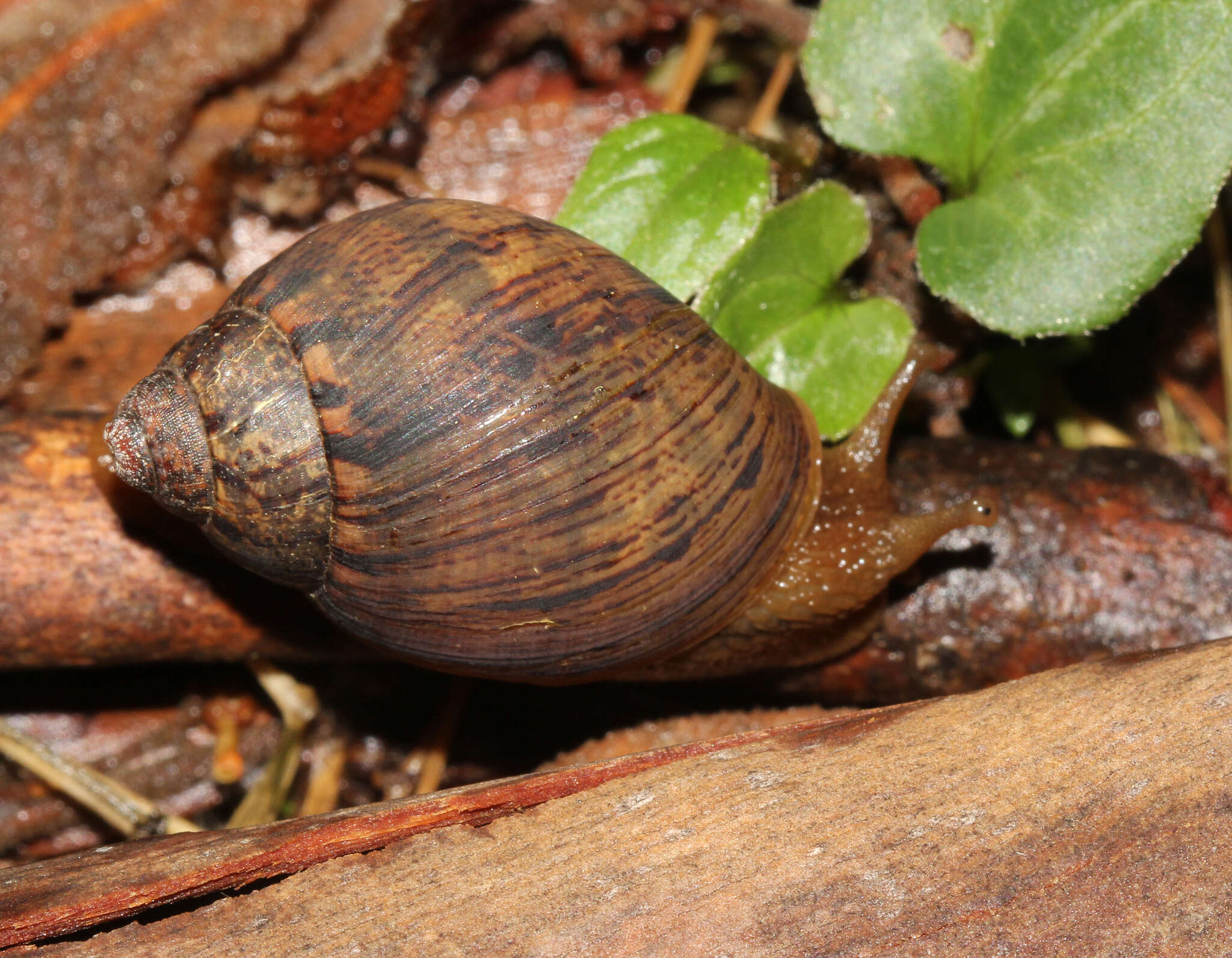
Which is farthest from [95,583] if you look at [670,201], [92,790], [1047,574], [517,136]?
[1047,574]

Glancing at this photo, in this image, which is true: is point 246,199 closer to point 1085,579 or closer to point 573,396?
point 573,396

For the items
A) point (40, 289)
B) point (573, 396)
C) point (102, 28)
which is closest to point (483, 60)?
point (102, 28)

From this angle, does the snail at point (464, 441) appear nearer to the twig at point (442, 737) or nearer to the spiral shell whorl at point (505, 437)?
the spiral shell whorl at point (505, 437)

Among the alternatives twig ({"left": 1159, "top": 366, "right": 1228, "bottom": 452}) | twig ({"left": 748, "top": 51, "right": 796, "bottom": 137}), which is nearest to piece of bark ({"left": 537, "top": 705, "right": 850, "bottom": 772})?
twig ({"left": 1159, "top": 366, "right": 1228, "bottom": 452})

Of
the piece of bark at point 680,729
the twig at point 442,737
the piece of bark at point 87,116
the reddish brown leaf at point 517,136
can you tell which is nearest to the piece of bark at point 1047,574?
the piece of bark at point 680,729

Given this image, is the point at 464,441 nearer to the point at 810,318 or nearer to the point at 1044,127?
the point at 810,318

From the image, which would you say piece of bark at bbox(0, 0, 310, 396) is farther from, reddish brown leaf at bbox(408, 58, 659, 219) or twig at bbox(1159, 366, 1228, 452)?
twig at bbox(1159, 366, 1228, 452)
